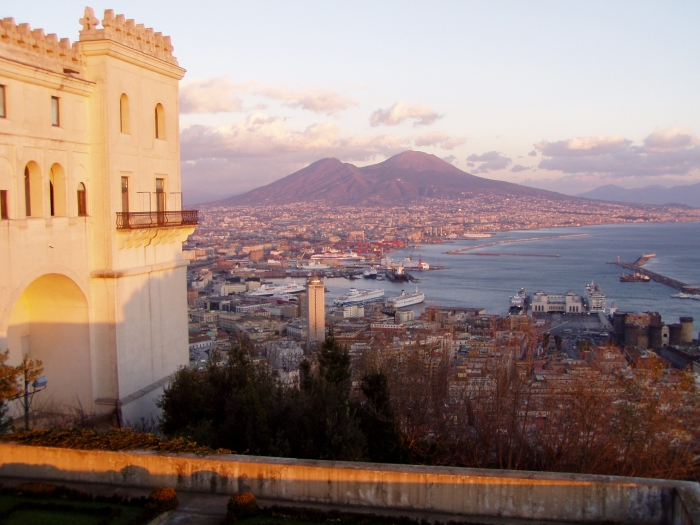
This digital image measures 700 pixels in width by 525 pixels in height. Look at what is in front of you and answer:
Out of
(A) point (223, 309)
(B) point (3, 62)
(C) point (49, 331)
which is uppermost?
(B) point (3, 62)

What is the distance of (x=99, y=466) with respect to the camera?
14.0 feet

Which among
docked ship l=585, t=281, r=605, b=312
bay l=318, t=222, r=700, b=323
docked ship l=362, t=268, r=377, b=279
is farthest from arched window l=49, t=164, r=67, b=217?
docked ship l=362, t=268, r=377, b=279

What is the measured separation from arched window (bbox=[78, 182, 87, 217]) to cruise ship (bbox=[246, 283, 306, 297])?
4034 cm

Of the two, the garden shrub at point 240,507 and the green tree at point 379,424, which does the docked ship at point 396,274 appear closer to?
the green tree at point 379,424

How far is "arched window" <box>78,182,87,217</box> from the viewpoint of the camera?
6145 mm

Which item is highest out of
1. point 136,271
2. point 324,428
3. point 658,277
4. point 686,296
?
point 136,271

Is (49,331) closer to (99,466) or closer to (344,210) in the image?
(99,466)

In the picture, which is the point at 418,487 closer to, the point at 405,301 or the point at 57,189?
the point at 57,189

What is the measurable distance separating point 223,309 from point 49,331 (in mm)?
32585

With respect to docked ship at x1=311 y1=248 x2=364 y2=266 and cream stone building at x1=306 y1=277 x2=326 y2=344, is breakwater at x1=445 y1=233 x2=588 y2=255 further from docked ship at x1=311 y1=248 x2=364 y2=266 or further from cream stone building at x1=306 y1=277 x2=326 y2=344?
cream stone building at x1=306 y1=277 x2=326 y2=344

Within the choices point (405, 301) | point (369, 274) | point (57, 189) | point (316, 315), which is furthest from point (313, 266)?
point (57, 189)

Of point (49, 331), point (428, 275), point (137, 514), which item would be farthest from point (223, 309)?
point (137, 514)

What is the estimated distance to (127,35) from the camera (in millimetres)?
6375

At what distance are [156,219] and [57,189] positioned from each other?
117 cm
